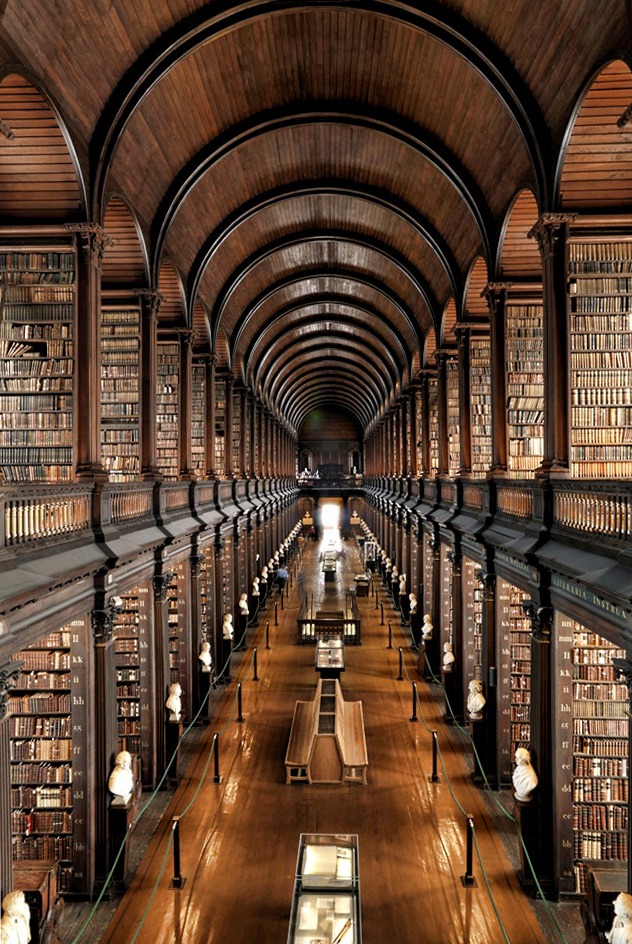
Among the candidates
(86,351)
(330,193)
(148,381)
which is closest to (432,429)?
(330,193)

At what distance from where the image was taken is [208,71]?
32.1 feet

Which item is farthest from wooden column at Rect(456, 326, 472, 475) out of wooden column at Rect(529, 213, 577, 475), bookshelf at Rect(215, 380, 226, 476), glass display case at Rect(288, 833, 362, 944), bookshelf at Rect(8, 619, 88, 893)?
bookshelf at Rect(215, 380, 226, 476)

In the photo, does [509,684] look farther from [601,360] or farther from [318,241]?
[318,241]

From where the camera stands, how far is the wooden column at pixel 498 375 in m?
10.3

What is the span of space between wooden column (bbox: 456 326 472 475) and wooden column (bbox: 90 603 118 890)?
7.34 m

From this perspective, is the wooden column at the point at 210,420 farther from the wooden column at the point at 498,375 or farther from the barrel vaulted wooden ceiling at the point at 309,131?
the wooden column at the point at 498,375

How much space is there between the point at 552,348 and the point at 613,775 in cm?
483

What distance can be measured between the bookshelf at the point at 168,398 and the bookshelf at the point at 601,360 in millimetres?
7473

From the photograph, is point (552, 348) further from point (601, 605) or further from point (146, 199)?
point (146, 199)

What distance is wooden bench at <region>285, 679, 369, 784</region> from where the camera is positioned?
1022 cm

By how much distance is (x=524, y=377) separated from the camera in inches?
415

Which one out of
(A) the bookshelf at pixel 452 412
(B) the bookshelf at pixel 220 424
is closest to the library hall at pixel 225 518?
(A) the bookshelf at pixel 452 412

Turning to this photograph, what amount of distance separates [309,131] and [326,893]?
12310 millimetres

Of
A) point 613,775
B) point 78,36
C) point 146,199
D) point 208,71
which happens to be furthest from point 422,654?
point 78,36
